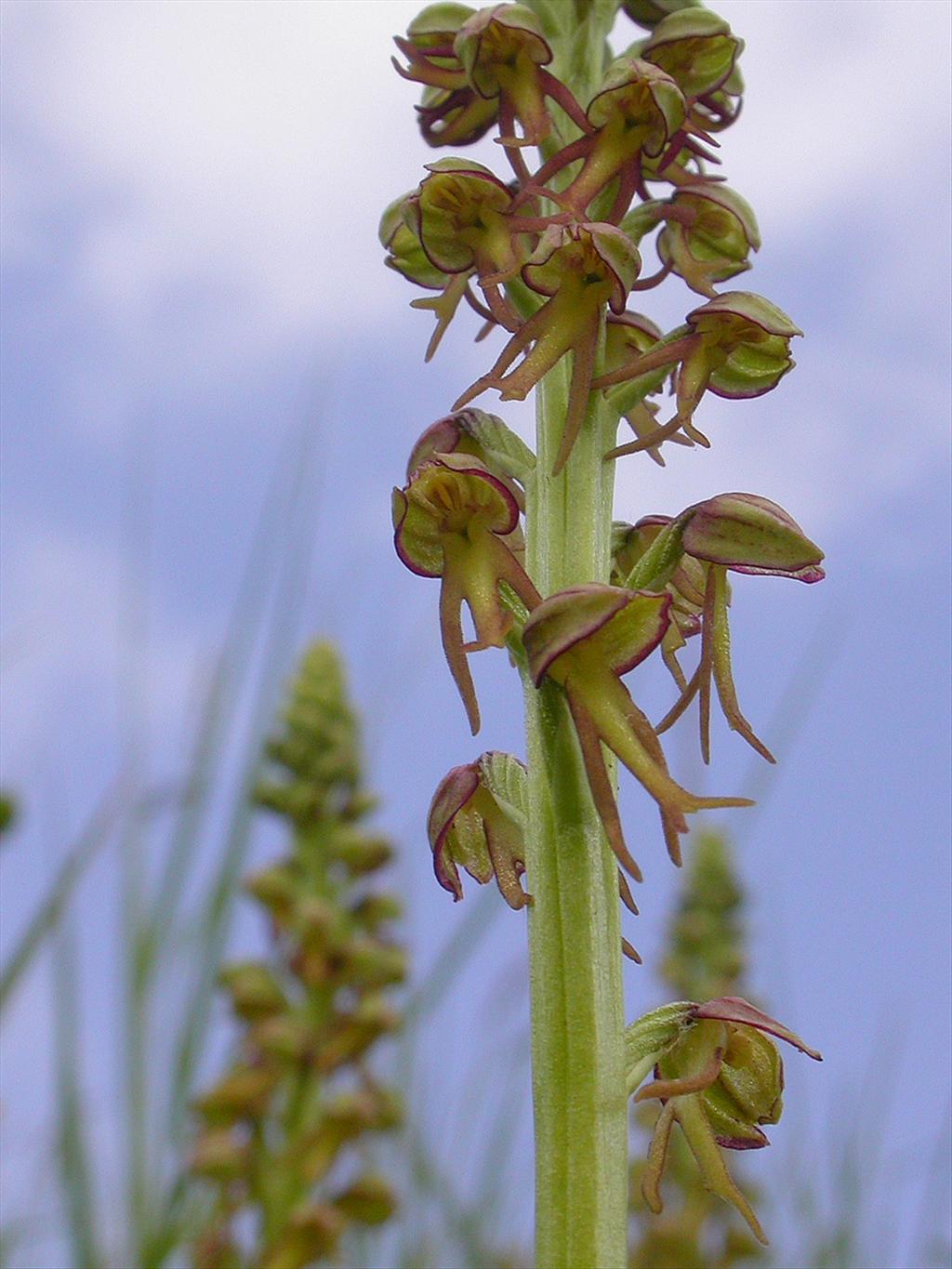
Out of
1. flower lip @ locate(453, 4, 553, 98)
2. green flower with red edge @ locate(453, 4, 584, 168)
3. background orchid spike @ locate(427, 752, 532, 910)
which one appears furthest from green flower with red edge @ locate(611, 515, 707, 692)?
flower lip @ locate(453, 4, 553, 98)

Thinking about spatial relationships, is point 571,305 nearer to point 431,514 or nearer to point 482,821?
point 431,514

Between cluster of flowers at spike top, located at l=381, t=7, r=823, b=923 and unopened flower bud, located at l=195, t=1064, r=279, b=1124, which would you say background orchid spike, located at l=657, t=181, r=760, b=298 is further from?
unopened flower bud, located at l=195, t=1064, r=279, b=1124

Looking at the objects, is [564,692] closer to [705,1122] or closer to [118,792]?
[705,1122]

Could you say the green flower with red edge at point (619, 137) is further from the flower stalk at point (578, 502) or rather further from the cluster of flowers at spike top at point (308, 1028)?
the cluster of flowers at spike top at point (308, 1028)

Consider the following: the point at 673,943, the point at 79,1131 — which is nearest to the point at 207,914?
the point at 79,1131

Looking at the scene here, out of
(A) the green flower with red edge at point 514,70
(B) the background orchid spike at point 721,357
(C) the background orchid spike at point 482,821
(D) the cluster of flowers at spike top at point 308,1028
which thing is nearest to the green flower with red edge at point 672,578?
(B) the background orchid spike at point 721,357

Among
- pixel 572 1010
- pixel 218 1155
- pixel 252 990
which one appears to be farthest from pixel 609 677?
pixel 252 990
